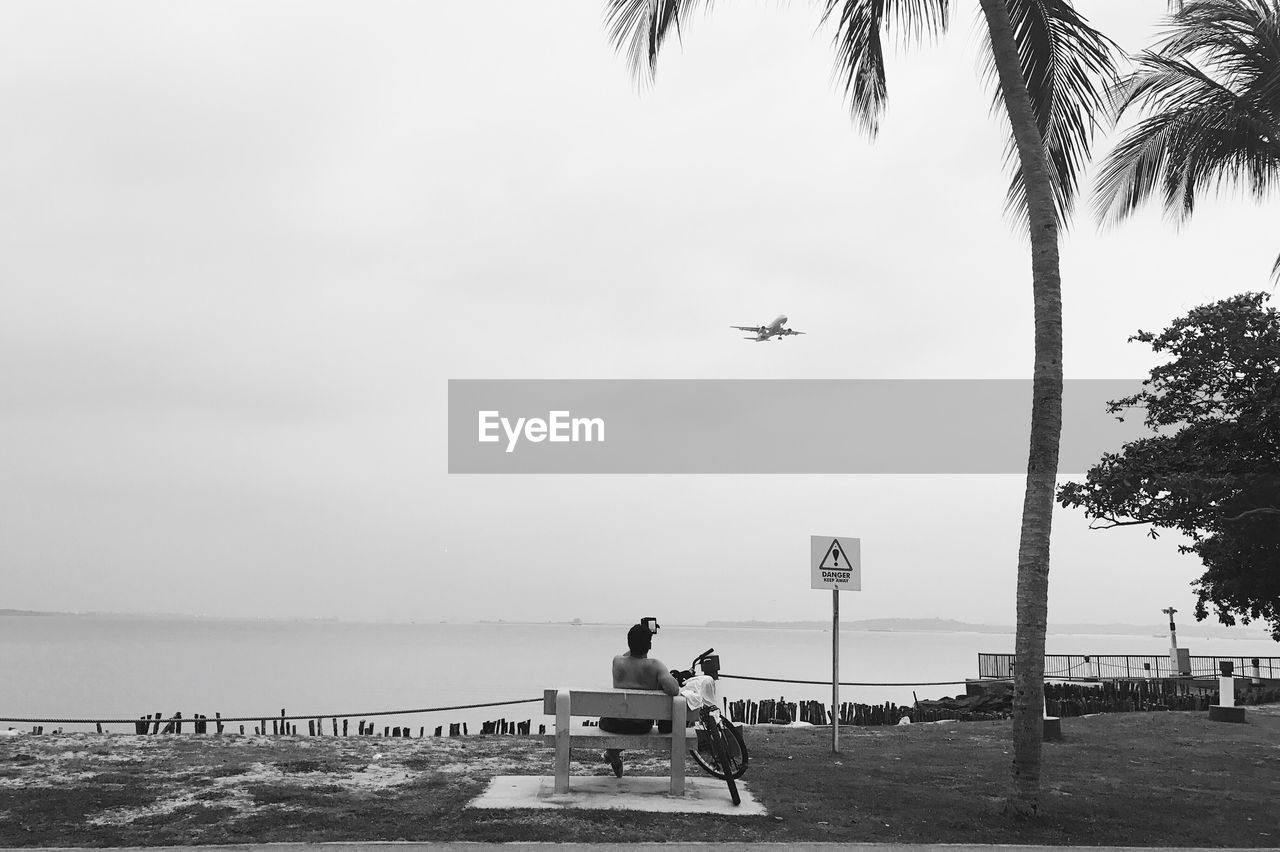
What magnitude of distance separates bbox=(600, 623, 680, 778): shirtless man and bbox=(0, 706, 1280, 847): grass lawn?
119 centimetres

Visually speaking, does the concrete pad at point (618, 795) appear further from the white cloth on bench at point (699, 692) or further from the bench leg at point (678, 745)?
the white cloth on bench at point (699, 692)

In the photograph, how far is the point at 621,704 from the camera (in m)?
8.53

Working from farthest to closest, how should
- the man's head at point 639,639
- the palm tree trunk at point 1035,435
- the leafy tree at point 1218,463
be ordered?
1. the leafy tree at point 1218,463
2. the man's head at point 639,639
3. the palm tree trunk at point 1035,435

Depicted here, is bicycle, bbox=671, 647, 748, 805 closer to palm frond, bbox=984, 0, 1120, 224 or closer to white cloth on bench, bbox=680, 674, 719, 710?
white cloth on bench, bbox=680, 674, 719, 710

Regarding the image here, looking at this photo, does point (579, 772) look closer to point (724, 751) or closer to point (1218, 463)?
point (724, 751)

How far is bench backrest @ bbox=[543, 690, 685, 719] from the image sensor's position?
27.9ft

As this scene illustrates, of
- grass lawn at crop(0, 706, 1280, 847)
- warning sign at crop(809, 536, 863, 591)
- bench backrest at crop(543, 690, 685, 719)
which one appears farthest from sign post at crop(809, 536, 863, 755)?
bench backrest at crop(543, 690, 685, 719)

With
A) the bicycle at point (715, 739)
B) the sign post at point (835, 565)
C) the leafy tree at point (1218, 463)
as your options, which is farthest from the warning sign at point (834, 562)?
the leafy tree at point (1218, 463)

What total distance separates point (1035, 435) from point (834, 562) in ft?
13.9

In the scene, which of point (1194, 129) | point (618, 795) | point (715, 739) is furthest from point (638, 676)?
point (1194, 129)

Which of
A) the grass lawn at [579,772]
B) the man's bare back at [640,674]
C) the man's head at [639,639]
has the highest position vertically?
the man's head at [639,639]

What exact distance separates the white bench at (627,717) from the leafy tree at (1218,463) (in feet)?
44.9

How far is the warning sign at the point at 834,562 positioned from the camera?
1256cm

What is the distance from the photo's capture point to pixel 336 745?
12.6m
